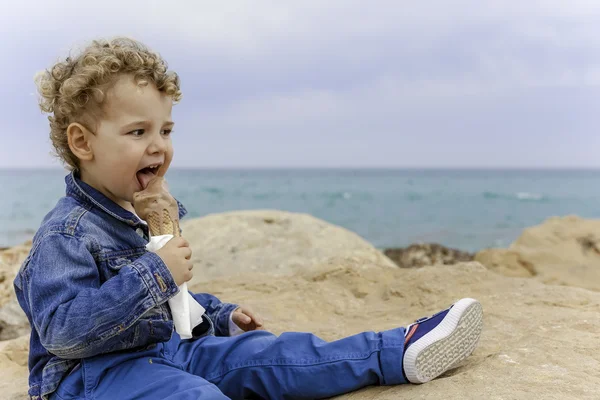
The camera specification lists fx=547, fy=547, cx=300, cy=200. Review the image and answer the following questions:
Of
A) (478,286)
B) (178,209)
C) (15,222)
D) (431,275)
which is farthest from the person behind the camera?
(15,222)

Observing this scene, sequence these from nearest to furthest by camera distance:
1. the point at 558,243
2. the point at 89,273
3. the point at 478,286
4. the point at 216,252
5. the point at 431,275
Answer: the point at 89,273 < the point at 478,286 < the point at 431,275 < the point at 216,252 < the point at 558,243

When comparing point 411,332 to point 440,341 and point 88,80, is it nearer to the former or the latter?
point 440,341

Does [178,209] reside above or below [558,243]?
above

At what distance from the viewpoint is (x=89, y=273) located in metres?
1.81

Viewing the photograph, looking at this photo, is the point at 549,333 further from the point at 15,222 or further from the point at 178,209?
the point at 15,222

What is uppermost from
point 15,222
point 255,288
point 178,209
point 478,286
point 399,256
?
point 178,209

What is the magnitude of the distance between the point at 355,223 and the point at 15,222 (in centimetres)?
1131

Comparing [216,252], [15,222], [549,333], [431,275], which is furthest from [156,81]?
[15,222]

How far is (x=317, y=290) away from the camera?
148 inches

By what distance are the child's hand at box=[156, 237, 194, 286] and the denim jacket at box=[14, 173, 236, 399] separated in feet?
0.09

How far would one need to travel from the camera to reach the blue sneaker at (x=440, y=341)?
6.53 ft

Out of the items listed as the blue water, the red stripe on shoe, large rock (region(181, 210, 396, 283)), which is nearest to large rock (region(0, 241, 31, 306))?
large rock (region(181, 210, 396, 283))

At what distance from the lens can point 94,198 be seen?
2.03 m

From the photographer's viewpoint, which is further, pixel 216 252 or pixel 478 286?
pixel 216 252
